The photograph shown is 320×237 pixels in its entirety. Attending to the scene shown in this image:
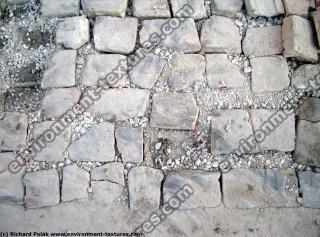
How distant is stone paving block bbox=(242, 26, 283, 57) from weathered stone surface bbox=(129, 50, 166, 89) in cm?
87

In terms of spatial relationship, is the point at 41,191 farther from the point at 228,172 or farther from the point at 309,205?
the point at 309,205

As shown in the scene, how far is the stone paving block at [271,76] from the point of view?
12.2ft

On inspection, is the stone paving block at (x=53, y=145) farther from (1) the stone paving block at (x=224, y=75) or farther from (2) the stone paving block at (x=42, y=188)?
(1) the stone paving block at (x=224, y=75)

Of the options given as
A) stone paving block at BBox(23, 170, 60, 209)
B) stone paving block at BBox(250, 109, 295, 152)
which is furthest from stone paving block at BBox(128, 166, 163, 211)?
stone paving block at BBox(250, 109, 295, 152)

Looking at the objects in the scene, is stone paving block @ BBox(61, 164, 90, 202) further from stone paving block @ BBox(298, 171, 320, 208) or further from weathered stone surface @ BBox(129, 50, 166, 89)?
stone paving block @ BBox(298, 171, 320, 208)

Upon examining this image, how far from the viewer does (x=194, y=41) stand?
3.77 m

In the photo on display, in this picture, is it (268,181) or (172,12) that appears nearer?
(268,181)

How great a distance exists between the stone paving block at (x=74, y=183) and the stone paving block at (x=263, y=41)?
2.03 m

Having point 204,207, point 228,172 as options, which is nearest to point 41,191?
point 204,207

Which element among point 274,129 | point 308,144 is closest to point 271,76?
point 274,129

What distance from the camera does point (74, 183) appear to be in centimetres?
364

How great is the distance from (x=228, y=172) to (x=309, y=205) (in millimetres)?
822

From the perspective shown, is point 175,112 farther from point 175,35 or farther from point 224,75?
point 175,35

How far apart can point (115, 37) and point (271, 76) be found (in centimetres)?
160
